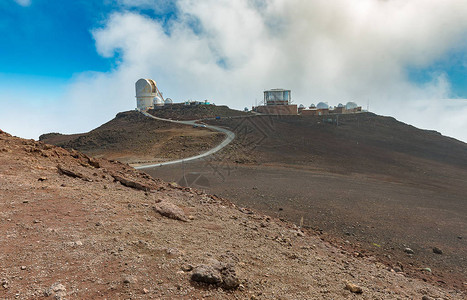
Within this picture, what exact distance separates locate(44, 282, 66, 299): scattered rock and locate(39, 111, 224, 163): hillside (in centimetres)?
2328

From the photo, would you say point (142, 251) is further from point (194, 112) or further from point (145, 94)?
point (145, 94)

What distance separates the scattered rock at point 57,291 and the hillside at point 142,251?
1cm

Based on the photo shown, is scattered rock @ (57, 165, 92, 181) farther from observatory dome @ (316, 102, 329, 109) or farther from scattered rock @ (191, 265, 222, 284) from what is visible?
observatory dome @ (316, 102, 329, 109)

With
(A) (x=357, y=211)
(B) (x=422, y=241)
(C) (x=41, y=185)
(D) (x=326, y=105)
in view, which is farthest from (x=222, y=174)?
(D) (x=326, y=105)

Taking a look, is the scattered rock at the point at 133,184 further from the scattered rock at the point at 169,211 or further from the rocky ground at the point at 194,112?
the rocky ground at the point at 194,112

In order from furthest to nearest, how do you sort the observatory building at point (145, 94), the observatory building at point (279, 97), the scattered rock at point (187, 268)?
the observatory building at point (145, 94) < the observatory building at point (279, 97) < the scattered rock at point (187, 268)

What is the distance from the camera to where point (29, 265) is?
11.7 feet

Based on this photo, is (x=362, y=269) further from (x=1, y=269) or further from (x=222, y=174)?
(x=222, y=174)

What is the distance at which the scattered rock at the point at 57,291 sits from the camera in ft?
10.2

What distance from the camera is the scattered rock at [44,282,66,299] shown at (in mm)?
3101

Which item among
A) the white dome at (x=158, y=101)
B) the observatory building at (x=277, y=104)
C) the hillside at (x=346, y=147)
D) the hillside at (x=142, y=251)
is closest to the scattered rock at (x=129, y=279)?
the hillside at (x=142, y=251)

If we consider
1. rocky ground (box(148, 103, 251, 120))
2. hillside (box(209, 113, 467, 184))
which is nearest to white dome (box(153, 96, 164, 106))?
rocky ground (box(148, 103, 251, 120))

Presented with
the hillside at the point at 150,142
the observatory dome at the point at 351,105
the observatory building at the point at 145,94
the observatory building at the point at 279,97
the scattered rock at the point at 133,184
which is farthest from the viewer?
the observatory building at the point at 145,94

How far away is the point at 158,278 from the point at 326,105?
61.8 m
